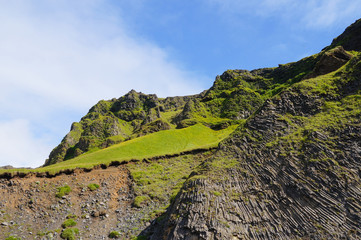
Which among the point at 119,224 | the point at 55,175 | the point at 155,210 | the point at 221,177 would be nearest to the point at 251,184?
the point at 221,177

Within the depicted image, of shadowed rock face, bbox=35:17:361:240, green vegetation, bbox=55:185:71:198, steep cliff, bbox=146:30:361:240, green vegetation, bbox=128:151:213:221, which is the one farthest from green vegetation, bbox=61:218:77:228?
steep cliff, bbox=146:30:361:240

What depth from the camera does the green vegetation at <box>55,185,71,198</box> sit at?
3194cm

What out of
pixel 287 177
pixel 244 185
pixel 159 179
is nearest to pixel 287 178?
pixel 287 177

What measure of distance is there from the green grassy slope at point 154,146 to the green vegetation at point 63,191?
4.08 metres

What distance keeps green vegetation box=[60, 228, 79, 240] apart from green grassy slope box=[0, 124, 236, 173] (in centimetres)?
1201

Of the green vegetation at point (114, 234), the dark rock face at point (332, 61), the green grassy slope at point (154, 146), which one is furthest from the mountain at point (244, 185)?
the green grassy slope at point (154, 146)

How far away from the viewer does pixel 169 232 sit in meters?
20.7

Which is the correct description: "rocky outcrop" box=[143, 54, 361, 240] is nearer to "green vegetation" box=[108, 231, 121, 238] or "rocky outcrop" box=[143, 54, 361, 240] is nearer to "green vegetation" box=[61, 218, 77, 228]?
"green vegetation" box=[108, 231, 121, 238]

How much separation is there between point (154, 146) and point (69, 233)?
126 feet

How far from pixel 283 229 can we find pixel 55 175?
109ft

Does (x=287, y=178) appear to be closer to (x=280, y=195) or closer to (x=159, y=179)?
(x=280, y=195)

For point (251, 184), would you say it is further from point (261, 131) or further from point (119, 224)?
point (119, 224)

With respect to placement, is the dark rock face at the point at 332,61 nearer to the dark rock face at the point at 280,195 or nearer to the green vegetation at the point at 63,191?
the dark rock face at the point at 280,195

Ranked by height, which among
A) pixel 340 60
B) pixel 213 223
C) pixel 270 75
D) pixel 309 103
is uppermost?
pixel 270 75
